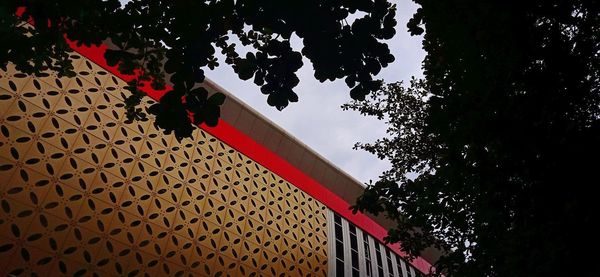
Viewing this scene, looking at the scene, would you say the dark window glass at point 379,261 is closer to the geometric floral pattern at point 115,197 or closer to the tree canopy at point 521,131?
the geometric floral pattern at point 115,197

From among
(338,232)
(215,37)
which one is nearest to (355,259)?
(338,232)

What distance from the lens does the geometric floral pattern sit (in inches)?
310

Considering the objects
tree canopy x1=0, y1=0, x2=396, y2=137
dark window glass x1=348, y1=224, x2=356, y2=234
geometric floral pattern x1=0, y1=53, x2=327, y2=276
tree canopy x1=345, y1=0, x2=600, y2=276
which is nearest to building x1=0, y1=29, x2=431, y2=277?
geometric floral pattern x1=0, y1=53, x2=327, y2=276

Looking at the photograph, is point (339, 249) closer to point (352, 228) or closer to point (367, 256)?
A: point (367, 256)

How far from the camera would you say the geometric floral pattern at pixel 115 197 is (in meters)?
7.86

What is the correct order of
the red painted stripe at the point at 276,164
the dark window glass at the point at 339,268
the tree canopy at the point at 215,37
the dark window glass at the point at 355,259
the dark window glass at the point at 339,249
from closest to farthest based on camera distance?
the tree canopy at the point at 215,37 → the red painted stripe at the point at 276,164 → the dark window glass at the point at 339,268 → the dark window glass at the point at 339,249 → the dark window glass at the point at 355,259

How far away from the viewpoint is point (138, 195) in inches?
375

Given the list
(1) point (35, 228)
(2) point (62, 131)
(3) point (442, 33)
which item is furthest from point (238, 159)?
(3) point (442, 33)

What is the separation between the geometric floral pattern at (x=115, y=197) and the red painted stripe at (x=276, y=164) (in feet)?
1.23

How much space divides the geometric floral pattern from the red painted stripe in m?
0.38

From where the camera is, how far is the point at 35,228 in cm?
771

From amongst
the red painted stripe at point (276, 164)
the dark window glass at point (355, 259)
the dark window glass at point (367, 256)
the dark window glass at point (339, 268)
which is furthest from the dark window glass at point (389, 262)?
the dark window glass at point (339, 268)

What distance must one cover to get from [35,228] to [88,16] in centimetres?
690

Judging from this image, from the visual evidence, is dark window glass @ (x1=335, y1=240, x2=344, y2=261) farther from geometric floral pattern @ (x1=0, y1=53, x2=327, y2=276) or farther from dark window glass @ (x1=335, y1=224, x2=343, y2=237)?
geometric floral pattern @ (x1=0, y1=53, x2=327, y2=276)
